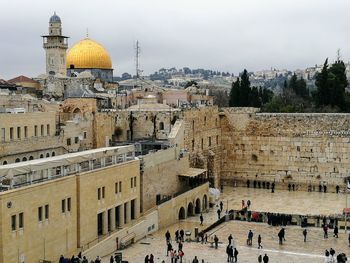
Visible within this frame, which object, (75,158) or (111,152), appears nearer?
(75,158)

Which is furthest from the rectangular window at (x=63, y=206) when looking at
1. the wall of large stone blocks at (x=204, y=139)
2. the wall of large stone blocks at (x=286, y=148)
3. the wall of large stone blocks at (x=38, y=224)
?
the wall of large stone blocks at (x=286, y=148)

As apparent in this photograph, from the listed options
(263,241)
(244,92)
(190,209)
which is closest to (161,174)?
(190,209)

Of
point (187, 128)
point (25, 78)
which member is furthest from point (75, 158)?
point (25, 78)

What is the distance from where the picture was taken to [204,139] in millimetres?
43062

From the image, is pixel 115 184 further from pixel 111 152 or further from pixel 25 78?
pixel 25 78

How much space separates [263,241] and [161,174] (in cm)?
736

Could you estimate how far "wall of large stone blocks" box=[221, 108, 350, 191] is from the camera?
43250 mm

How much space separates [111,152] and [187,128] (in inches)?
502

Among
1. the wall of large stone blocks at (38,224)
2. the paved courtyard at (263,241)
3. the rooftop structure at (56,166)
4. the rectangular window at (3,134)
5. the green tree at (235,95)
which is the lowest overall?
the paved courtyard at (263,241)

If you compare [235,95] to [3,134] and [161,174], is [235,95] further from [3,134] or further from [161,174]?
[3,134]

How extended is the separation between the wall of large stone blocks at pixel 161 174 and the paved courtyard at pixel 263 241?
81.0 inches

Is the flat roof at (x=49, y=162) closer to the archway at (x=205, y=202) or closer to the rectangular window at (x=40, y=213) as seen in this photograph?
the rectangular window at (x=40, y=213)

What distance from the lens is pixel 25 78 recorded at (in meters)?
56.8

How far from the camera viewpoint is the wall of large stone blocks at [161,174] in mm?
30875
